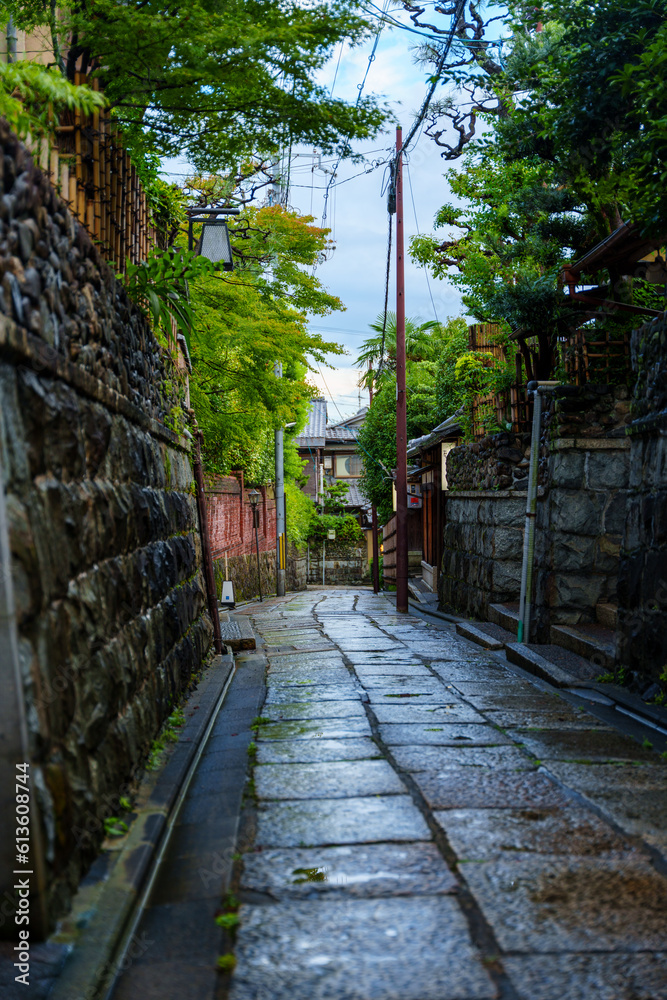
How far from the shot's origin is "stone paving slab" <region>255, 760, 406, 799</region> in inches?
169

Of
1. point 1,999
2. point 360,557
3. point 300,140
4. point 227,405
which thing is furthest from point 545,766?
point 360,557

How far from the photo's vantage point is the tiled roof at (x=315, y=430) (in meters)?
43.0

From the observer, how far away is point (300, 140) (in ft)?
20.0

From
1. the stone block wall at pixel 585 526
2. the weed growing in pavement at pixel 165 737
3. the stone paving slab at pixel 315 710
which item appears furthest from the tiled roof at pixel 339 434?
the weed growing in pavement at pixel 165 737

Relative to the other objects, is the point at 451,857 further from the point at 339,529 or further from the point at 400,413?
the point at 339,529

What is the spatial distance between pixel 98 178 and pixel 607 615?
6.84m

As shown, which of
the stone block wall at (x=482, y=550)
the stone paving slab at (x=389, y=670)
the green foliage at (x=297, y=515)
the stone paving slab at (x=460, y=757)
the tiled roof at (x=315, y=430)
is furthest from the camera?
the tiled roof at (x=315, y=430)

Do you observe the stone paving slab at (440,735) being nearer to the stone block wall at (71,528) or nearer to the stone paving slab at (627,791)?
the stone paving slab at (627,791)

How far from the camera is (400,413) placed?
1778 centimetres

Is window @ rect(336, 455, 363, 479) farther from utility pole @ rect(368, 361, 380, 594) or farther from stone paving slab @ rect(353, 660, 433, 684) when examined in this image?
stone paving slab @ rect(353, 660, 433, 684)

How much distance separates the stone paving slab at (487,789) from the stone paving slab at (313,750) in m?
0.55

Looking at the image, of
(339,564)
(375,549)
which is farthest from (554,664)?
(339,564)

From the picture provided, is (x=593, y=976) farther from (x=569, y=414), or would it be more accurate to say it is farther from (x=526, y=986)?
(x=569, y=414)

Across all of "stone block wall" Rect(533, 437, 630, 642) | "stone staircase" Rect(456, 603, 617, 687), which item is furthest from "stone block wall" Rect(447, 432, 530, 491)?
"stone block wall" Rect(533, 437, 630, 642)
